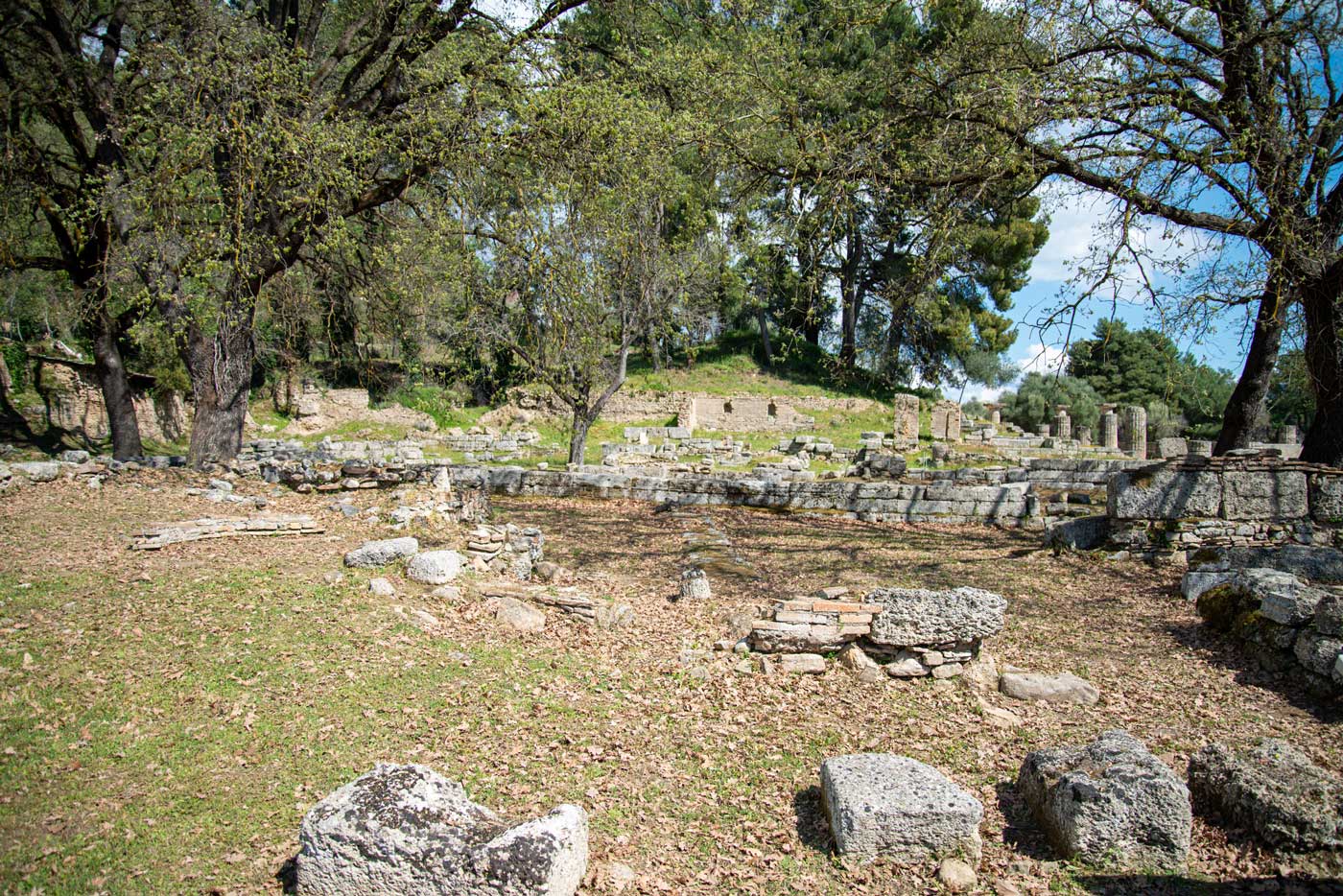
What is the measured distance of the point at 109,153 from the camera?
11.6 m

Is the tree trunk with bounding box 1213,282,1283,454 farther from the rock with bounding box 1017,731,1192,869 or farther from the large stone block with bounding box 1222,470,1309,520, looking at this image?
the rock with bounding box 1017,731,1192,869

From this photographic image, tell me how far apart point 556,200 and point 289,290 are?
15.3 ft

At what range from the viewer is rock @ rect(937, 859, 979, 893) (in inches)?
142

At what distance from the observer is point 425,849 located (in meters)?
3.21

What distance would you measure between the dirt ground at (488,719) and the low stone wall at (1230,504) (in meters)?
1.81

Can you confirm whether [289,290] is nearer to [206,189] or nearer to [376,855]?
[206,189]

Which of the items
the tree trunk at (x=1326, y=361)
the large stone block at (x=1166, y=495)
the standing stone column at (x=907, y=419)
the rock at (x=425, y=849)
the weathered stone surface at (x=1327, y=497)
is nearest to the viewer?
the rock at (x=425, y=849)

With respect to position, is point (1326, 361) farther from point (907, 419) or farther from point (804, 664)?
point (907, 419)

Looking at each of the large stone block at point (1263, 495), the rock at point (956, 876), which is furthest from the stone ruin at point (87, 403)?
the large stone block at point (1263, 495)

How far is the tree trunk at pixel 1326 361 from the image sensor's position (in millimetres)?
8969

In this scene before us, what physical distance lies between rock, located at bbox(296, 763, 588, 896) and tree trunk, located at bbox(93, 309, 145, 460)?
488 inches

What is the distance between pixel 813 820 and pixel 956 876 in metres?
0.80

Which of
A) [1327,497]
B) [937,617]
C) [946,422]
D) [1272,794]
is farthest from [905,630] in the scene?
[946,422]

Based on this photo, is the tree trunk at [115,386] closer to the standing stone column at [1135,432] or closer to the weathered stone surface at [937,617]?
the weathered stone surface at [937,617]
